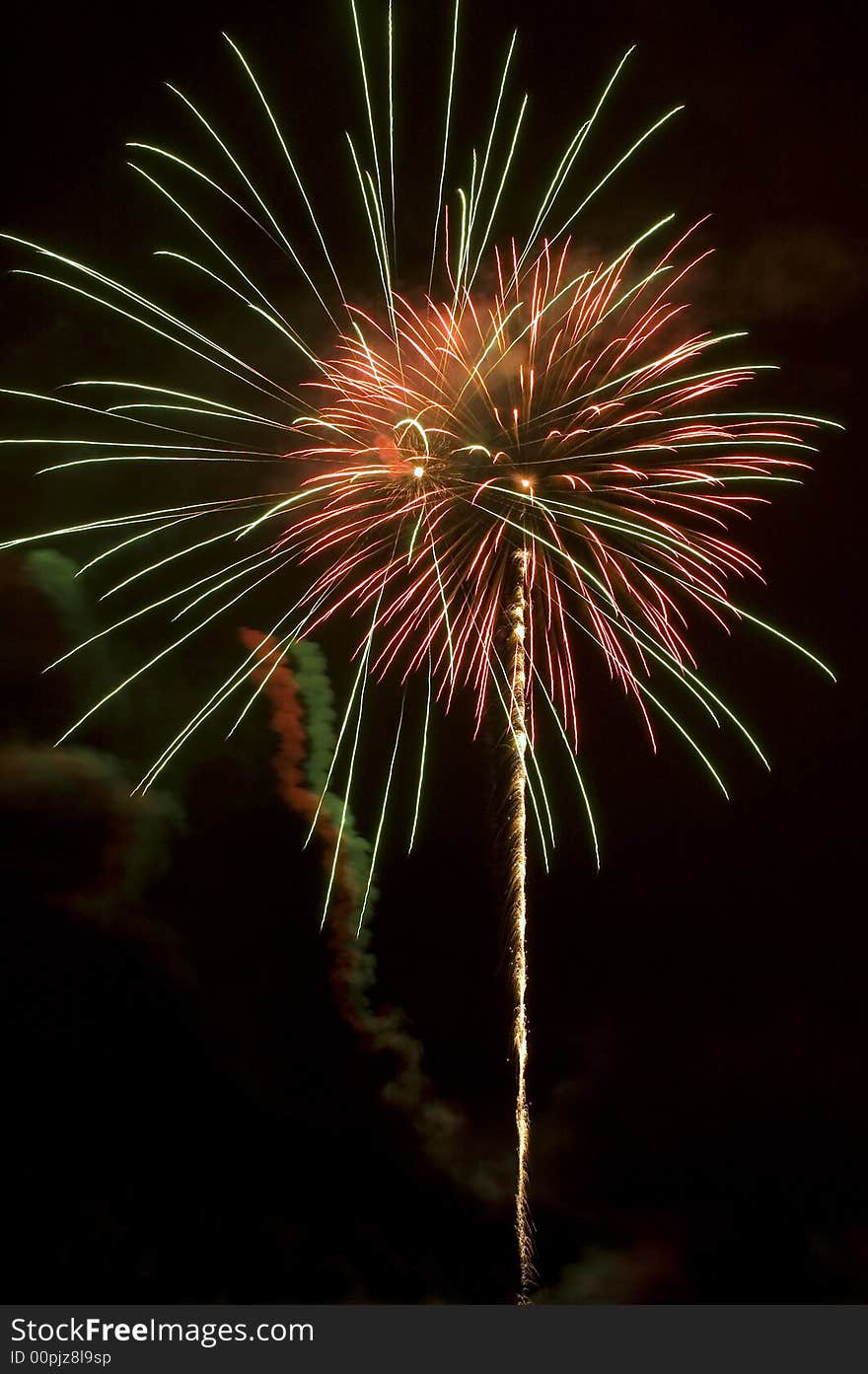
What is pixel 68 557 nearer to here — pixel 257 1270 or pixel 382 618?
pixel 382 618

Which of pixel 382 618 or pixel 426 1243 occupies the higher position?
pixel 382 618

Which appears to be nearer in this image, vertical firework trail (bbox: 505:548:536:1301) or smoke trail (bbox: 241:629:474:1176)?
vertical firework trail (bbox: 505:548:536:1301)

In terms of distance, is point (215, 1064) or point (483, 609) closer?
point (483, 609)

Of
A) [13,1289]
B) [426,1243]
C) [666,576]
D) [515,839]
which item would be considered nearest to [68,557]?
[515,839]

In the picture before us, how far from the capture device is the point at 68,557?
9.45 meters

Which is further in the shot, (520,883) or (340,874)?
(340,874)

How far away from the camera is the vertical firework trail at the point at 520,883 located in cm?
813

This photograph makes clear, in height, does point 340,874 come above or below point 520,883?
above

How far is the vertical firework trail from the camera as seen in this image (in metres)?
8.13

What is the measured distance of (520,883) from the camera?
8.76 meters

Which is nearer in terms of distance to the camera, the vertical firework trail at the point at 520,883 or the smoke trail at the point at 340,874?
the vertical firework trail at the point at 520,883
